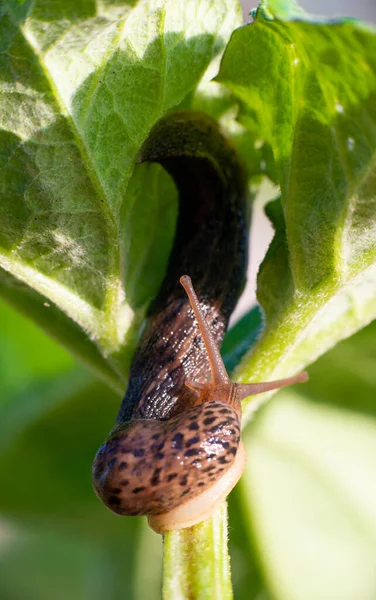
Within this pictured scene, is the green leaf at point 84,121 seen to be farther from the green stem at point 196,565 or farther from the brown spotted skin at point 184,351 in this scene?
the green stem at point 196,565

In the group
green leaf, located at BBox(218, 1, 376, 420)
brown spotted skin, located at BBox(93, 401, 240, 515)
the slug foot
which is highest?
green leaf, located at BBox(218, 1, 376, 420)

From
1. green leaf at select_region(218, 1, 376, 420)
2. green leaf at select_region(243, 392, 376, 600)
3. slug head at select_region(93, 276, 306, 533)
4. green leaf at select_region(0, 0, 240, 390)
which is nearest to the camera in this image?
green leaf at select_region(218, 1, 376, 420)

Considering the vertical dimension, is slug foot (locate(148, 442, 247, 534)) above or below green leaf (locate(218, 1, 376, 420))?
below

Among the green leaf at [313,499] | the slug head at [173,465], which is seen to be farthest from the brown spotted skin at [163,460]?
the green leaf at [313,499]

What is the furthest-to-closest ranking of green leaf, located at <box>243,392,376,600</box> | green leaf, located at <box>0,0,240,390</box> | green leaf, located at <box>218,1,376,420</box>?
1. green leaf, located at <box>243,392,376,600</box>
2. green leaf, located at <box>0,0,240,390</box>
3. green leaf, located at <box>218,1,376,420</box>

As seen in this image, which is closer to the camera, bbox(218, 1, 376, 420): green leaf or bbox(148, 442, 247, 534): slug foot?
bbox(218, 1, 376, 420): green leaf

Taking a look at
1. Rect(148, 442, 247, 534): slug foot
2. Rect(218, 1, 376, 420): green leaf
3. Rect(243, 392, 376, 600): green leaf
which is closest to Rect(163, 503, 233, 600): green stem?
Rect(148, 442, 247, 534): slug foot

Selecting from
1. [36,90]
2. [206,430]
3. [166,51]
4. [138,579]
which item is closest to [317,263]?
[206,430]

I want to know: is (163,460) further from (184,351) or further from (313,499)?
(313,499)

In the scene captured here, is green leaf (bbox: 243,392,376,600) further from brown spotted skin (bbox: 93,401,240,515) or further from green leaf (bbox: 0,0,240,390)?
green leaf (bbox: 0,0,240,390)
